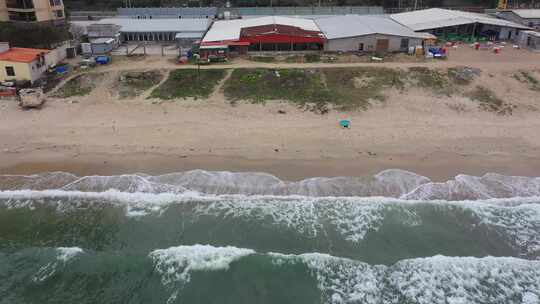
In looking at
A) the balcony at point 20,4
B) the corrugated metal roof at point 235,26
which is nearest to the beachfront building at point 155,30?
the corrugated metal roof at point 235,26

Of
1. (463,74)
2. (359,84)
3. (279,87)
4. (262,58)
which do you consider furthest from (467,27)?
(279,87)

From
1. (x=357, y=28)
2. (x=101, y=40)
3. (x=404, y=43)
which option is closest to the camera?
(x=404, y=43)

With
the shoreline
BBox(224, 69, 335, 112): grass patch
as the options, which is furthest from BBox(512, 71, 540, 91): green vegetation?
BBox(224, 69, 335, 112): grass patch

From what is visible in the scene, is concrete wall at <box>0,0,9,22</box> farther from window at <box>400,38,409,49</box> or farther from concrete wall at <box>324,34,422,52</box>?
window at <box>400,38,409,49</box>

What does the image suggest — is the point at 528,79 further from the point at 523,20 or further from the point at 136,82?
the point at 136,82

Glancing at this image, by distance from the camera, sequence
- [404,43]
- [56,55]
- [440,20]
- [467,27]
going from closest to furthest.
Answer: [56,55], [404,43], [467,27], [440,20]

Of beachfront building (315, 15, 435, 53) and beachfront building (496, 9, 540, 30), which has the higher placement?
beachfront building (496, 9, 540, 30)
